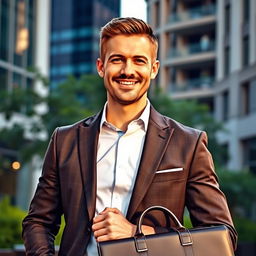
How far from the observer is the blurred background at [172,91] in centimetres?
2758

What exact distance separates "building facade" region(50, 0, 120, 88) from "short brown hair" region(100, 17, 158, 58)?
81.8 m

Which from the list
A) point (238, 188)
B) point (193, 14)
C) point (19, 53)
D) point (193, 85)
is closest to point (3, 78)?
point (19, 53)

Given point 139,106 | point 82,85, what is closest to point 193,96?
point 82,85

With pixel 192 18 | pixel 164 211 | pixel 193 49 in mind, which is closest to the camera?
pixel 164 211

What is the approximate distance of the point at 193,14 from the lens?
55469mm

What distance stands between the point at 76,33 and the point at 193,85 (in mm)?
32657

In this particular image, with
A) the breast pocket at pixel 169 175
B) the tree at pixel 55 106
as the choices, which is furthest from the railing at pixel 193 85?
the breast pocket at pixel 169 175

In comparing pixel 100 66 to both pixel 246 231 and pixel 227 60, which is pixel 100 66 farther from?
pixel 227 60

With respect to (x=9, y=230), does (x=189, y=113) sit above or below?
above

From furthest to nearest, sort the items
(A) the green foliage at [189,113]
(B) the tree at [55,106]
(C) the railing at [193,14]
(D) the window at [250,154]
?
(C) the railing at [193,14]
(D) the window at [250,154]
(A) the green foliage at [189,113]
(B) the tree at [55,106]

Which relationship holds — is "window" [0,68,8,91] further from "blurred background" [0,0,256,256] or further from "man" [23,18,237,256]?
"man" [23,18,237,256]

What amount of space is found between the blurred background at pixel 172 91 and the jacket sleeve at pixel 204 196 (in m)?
7.06

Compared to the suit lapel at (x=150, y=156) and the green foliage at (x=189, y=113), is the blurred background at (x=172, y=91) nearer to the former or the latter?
the green foliage at (x=189, y=113)

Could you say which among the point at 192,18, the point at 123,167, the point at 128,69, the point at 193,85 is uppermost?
the point at 192,18
